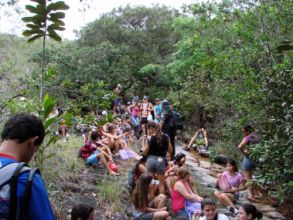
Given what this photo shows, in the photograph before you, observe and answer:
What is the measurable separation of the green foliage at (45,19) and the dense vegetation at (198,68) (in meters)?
1.47

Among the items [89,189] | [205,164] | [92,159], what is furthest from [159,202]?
[205,164]

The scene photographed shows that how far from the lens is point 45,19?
326 centimetres

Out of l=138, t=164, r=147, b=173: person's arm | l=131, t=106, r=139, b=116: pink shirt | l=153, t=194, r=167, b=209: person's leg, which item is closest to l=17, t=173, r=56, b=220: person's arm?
l=153, t=194, r=167, b=209: person's leg

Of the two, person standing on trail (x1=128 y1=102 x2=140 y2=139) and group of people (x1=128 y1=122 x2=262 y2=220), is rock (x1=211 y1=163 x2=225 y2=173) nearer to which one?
group of people (x1=128 y1=122 x2=262 y2=220)

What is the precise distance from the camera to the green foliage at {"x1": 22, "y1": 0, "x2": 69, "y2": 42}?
3049 mm

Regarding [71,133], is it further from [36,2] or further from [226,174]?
[36,2]

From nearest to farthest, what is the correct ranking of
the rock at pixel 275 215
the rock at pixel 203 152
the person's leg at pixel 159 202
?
the person's leg at pixel 159 202 → the rock at pixel 275 215 → the rock at pixel 203 152

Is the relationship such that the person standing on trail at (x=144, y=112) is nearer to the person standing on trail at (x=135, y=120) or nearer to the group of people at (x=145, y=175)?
the person standing on trail at (x=135, y=120)

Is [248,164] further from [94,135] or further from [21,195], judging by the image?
[21,195]

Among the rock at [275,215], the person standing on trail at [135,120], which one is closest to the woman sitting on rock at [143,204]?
the rock at [275,215]

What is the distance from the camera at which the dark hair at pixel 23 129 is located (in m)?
1.70

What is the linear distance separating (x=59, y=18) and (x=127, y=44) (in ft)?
56.7

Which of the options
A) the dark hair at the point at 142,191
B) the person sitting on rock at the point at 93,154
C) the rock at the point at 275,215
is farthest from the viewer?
the person sitting on rock at the point at 93,154

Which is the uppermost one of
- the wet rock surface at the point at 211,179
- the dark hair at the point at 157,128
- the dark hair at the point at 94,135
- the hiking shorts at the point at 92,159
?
the dark hair at the point at 157,128
